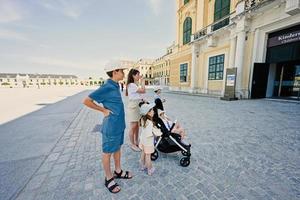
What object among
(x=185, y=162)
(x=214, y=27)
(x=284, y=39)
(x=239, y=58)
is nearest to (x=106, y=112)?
(x=185, y=162)

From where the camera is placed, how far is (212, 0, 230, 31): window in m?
12.3

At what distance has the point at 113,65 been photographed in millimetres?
1854

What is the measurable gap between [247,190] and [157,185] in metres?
1.25

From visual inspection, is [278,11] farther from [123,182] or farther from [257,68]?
[123,182]

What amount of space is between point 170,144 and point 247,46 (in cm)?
1155

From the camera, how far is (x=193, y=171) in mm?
2385

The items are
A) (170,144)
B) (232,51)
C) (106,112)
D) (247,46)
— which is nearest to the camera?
(106,112)

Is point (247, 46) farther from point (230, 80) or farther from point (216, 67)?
point (216, 67)

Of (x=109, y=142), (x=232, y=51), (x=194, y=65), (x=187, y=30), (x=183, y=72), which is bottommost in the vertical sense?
(x=109, y=142)

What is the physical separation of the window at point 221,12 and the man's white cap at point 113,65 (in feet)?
45.8

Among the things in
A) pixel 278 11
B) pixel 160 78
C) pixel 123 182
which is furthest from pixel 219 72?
pixel 160 78

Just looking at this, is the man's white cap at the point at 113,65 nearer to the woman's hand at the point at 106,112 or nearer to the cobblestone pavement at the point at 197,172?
the woman's hand at the point at 106,112

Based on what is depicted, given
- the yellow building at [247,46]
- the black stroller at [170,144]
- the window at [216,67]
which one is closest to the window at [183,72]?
the yellow building at [247,46]

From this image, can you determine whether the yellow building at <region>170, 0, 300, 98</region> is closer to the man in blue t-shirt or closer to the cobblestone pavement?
the cobblestone pavement
